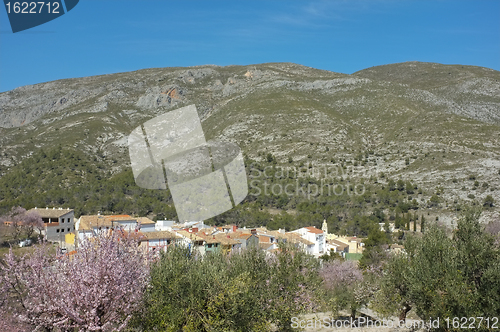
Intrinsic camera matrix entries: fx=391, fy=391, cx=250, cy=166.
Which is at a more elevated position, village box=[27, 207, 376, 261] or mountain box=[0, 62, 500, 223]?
mountain box=[0, 62, 500, 223]

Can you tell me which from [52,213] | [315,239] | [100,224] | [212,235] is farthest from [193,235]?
[52,213]

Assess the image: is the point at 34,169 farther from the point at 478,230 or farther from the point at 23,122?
the point at 478,230

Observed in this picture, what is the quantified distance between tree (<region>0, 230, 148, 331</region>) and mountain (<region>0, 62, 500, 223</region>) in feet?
189

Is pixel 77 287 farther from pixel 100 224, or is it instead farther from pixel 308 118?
pixel 308 118

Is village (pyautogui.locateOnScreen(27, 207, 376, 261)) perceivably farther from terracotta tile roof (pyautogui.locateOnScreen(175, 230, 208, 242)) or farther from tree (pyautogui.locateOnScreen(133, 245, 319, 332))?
tree (pyautogui.locateOnScreen(133, 245, 319, 332))

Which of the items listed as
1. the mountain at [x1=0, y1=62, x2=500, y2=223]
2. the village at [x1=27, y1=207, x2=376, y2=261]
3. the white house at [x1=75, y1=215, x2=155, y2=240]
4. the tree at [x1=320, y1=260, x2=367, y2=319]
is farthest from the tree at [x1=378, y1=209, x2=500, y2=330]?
the mountain at [x1=0, y1=62, x2=500, y2=223]

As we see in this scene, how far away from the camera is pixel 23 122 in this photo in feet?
415

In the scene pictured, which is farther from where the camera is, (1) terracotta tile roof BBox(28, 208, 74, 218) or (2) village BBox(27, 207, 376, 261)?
(1) terracotta tile roof BBox(28, 208, 74, 218)

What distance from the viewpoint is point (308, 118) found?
Result: 285 feet

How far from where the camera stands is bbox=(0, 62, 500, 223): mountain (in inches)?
2638

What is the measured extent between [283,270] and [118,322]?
369 inches

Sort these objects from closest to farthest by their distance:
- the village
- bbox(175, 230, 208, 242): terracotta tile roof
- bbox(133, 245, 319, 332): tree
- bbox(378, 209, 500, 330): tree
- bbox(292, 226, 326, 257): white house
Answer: bbox(378, 209, 500, 330): tree → bbox(133, 245, 319, 332): tree → bbox(175, 230, 208, 242): terracotta tile roof → the village → bbox(292, 226, 326, 257): white house

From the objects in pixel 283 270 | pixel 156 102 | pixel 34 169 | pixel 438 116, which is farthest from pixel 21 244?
pixel 156 102

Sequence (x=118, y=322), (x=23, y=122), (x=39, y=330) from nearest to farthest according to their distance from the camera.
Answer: (x=39, y=330) → (x=118, y=322) → (x=23, y=122)
